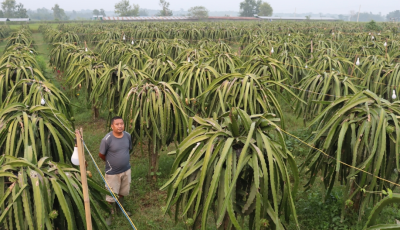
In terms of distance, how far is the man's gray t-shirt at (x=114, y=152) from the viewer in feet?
12.5

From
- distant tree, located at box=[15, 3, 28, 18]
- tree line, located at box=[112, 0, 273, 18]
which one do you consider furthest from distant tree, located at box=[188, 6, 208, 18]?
distant tree, located at box=[15, 3, 28, 18]

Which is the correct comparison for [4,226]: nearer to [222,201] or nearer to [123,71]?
[222,201]

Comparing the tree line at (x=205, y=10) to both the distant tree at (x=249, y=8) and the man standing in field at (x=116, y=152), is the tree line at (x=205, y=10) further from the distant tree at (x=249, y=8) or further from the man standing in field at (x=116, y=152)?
the man standing in field at (x=116, y=152)

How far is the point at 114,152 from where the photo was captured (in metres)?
3.82

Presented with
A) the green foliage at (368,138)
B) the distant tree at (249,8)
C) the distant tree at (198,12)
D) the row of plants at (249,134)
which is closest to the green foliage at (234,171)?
the row of plants at (249,134)

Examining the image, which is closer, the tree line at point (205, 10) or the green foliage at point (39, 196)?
the green foliage at point (39, 196)

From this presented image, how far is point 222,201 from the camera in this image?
2.19 metres

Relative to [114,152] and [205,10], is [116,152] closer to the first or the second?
[114,152]

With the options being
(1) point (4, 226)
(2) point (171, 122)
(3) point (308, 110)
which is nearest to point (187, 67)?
(2) point (171, 122)

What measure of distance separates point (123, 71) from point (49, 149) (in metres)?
2.64

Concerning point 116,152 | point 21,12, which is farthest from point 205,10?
point 116,152

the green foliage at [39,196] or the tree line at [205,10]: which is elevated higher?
the tree line at [205,10]

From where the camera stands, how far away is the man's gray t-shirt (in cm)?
381

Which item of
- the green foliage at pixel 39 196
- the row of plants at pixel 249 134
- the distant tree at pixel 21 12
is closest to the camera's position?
the green foliage at pixel 39 196
